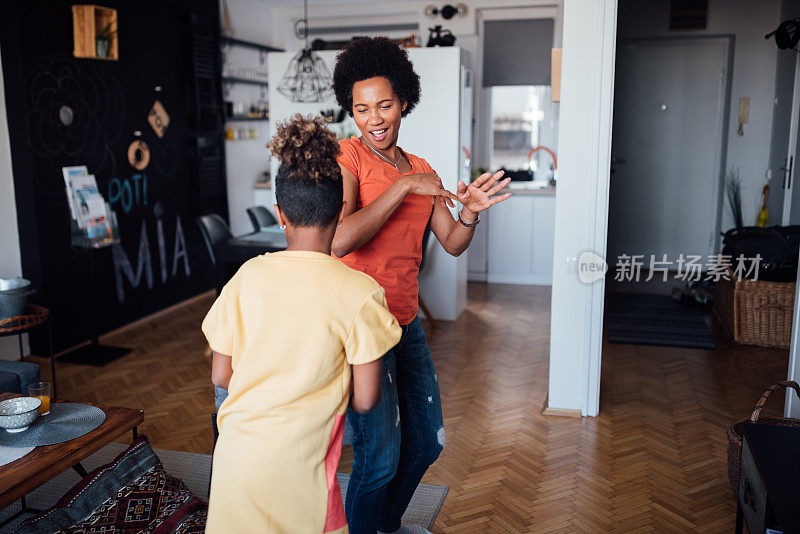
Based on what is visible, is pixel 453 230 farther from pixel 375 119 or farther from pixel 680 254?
pixel 680 254

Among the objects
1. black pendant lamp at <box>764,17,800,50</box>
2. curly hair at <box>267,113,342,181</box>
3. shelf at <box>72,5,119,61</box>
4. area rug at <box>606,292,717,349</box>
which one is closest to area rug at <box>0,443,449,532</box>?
curly hair at <box>267,113,342,181</box>

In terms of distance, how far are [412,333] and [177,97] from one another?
4562mm

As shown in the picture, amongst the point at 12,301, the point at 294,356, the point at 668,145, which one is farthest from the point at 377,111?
the point at 668,145

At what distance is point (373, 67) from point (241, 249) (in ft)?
9.31

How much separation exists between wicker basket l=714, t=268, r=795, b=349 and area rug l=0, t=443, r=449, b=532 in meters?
2.94

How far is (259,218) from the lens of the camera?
5520 millimetres

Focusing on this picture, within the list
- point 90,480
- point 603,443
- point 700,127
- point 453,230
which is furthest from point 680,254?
point 90,480

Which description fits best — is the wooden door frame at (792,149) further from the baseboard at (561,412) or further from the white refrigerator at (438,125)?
the baseboard at (561,412)

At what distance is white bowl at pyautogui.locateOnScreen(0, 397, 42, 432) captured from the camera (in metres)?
2.36

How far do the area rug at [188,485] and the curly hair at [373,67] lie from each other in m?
1.50

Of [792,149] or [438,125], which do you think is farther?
[792,149]

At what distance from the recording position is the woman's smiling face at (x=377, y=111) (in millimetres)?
2014

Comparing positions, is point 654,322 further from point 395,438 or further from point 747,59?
point 395,438

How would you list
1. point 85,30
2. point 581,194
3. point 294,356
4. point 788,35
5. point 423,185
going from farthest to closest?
point 788,35 < point 85,30 < point 581,194 < point 423,185 < point 294,356
